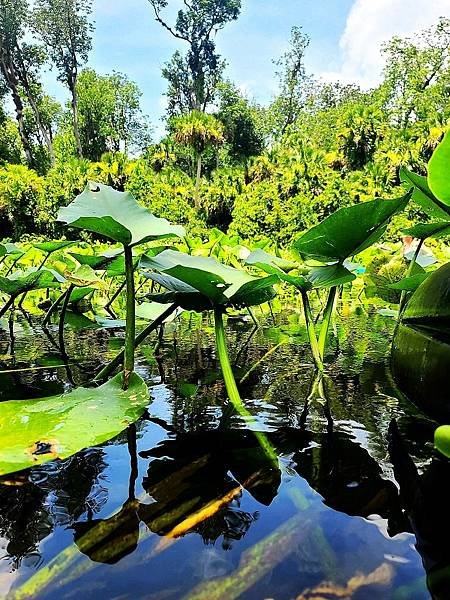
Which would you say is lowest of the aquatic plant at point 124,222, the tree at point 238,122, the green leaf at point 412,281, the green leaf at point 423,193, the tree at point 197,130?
the green leaf at point 412,281

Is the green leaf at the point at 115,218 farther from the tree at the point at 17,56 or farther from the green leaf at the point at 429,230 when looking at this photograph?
the tree at the point at 17,56

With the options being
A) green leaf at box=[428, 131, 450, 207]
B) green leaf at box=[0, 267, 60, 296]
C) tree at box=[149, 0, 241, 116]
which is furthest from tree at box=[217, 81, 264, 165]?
green leaf at box=[428, 131, 450, 207]

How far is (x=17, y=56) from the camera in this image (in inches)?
598

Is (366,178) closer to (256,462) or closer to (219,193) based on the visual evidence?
(219,193)

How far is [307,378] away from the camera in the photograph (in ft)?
1.98

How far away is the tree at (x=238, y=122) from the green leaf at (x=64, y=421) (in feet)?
55.0

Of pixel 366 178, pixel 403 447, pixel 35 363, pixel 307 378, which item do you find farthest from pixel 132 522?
pixel 366 178

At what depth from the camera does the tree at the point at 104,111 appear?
17.4 meters

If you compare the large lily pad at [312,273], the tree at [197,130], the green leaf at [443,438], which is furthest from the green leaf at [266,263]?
the tree at [197,130]

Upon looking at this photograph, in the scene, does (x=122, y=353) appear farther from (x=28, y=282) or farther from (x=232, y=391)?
(x=28, y=282)

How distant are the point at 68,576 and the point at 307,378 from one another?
45cm

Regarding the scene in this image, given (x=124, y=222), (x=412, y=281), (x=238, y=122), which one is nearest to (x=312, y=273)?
(x=412, y=281)

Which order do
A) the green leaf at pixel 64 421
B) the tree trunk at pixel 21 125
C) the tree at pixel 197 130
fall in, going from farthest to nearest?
the tree trunk at pixel 21 125 → the tree at pixel 197 130 → the green leaf at pixel 64 421

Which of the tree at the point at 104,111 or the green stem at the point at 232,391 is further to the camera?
the tree at the point at 104,111
